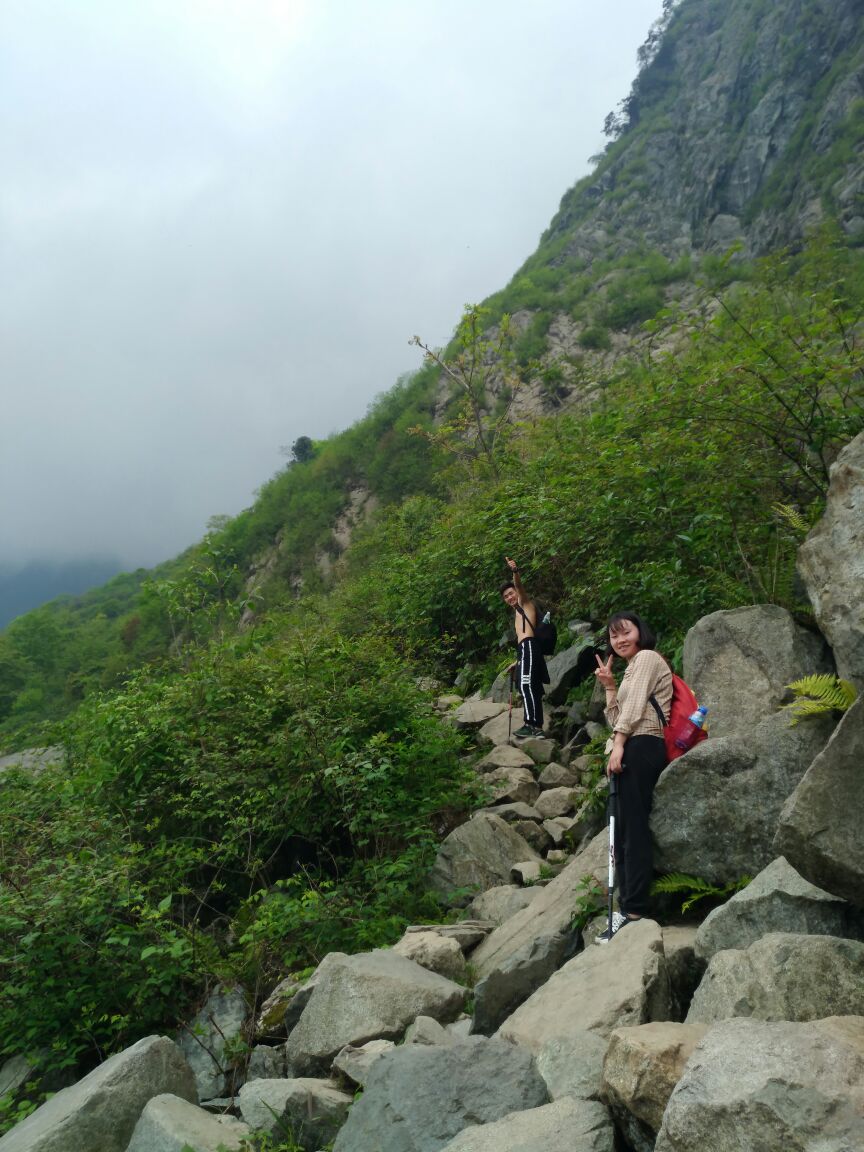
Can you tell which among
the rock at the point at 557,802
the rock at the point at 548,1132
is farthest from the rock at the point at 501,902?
the rock at the point at 548,1132

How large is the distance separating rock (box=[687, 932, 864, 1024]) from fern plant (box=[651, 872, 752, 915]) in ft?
4.23

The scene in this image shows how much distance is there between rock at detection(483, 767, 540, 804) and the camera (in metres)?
8.68

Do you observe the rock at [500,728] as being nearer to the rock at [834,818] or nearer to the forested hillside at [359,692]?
the forested hillside at [359,692]

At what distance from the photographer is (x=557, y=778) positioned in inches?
354

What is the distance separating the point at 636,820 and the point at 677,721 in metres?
0.71

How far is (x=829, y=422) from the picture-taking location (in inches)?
297

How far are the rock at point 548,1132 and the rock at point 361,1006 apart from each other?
5.44 ft

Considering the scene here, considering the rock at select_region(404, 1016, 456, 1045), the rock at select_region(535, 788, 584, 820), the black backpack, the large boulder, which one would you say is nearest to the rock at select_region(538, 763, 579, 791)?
the rock at select_region(535, 788, 584, 820)

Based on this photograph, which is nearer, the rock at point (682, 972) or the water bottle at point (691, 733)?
the rock at point (682, 972)

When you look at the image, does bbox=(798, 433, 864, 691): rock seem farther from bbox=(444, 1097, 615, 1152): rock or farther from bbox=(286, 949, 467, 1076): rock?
bbox=(286, 949, 467, 1076): rock

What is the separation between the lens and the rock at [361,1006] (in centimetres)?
477

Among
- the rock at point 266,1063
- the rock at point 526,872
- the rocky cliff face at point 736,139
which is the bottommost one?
the rock at point 526,872

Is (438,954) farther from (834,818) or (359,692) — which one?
(359,692)

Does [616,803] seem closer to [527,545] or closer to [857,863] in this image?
[857,863]
